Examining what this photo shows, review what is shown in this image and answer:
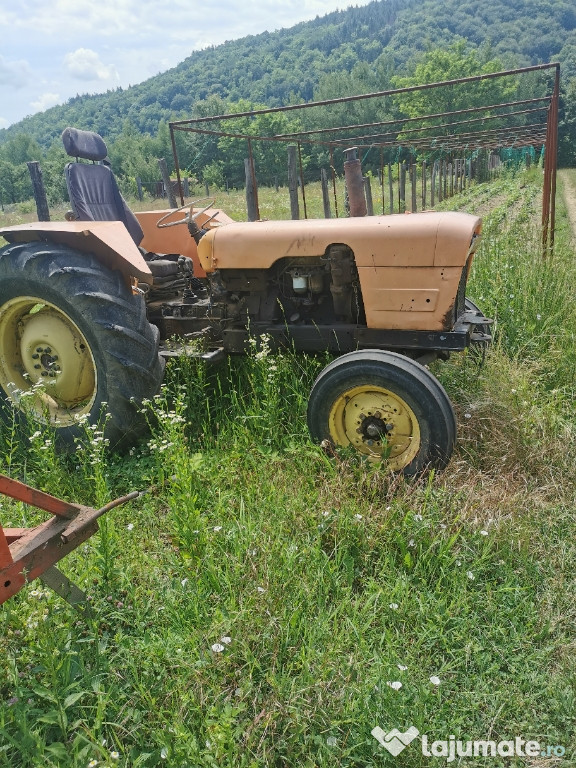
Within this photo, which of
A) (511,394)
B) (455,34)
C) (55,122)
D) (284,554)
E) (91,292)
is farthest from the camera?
(455,34)

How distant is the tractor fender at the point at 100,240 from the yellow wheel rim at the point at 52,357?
1.24 feet

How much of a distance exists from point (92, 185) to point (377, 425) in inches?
117

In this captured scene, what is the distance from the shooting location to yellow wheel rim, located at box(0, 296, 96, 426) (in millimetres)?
3234

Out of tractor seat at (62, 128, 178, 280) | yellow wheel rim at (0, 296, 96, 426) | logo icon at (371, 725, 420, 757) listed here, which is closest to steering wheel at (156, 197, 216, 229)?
tractor seat at (62, 128, 178, 280)

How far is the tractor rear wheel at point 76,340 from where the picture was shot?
2979 mm

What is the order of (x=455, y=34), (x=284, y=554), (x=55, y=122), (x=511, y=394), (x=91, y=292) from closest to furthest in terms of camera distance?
(x=284, y=554) → (x=91, y=292) → (x=511, y=394) → (x=55, y=122) → (x=455, y=34)

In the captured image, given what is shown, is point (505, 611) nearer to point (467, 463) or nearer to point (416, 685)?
point (416, 685)

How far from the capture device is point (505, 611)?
201 centimetres

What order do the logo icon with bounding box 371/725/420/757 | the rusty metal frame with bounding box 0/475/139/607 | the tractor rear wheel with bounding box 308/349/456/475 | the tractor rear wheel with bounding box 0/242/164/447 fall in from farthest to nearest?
1. the tractor rear wheel with bounding box 0/242/164/447
2. the tractor rear wheel with bounding box 308/349/456/475
3. the rusty metal frame with bounding box 0/475/139/607
4. the logo icon with bounding box 371/725/420/757

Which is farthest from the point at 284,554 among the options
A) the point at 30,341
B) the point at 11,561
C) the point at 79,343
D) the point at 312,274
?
the point at 30,341

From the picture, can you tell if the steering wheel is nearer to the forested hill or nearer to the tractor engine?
the tractor engine

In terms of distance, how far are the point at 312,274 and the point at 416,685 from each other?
6.85 ft

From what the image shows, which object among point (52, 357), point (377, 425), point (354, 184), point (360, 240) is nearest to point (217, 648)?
point (377, 425)

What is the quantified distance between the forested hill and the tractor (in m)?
76.2
